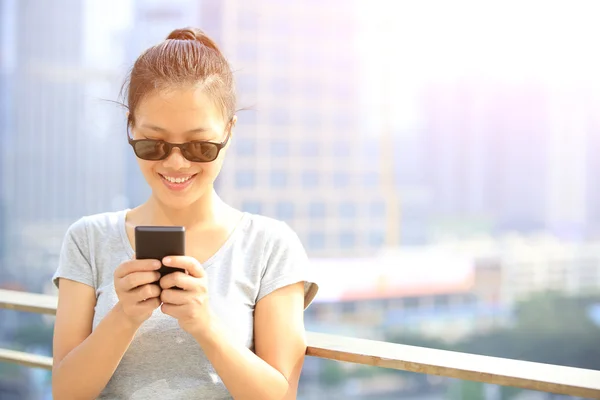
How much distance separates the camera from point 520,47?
103 feet

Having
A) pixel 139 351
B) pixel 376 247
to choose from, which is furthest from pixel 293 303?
pixel 376 247

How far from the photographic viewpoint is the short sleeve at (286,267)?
3.34ft

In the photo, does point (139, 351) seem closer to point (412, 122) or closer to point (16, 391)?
point (16, 391)

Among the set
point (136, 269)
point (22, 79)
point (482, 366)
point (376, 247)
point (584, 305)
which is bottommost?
point (584, 305)

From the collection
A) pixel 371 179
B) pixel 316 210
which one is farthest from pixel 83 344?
pixel 371 179

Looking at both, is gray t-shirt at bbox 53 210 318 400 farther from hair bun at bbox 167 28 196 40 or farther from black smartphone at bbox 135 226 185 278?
hair bun at bbox 167 28 196 40

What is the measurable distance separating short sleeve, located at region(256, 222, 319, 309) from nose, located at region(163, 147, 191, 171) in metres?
0.20

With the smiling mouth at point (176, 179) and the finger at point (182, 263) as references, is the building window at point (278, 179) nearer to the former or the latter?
the smiling mouth at point (176, 179)

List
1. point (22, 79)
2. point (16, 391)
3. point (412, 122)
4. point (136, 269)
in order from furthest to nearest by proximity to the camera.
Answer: point (412, 122), point (22, 79), point (16, 391), point (136, 269)

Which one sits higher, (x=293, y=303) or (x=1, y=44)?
(x=1, y=44)

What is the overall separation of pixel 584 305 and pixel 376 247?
372 inches

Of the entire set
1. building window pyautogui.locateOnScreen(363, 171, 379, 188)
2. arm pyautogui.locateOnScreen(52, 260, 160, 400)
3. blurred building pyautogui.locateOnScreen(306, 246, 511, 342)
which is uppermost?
arm pyautogui.locateOnScreen(52, 260, 160, 400)

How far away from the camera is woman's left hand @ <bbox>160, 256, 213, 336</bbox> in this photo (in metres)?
0.83

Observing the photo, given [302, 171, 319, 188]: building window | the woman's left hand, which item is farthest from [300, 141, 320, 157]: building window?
the woman's left hand
